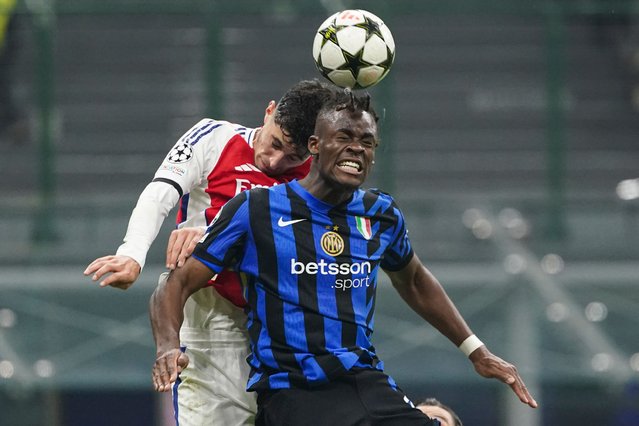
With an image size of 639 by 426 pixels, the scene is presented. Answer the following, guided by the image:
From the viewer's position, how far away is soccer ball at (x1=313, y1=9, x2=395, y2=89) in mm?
4906

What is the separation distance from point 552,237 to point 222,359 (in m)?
5.17

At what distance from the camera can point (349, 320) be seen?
4.53 m

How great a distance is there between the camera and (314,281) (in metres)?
4.52

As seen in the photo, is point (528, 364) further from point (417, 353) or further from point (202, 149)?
point (202, 149)

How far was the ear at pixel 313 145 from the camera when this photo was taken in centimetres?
455

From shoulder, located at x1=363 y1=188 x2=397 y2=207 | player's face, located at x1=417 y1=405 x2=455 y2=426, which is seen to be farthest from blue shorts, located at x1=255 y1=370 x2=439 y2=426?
player's face, located at x1=417 y1=405 x2=455 y2=426

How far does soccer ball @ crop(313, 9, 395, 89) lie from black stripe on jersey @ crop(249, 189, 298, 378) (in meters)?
0.70

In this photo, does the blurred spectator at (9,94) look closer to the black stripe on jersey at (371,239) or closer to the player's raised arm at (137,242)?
the player's raised arm at (137,242)

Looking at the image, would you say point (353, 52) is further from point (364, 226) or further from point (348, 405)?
point (348, 405)

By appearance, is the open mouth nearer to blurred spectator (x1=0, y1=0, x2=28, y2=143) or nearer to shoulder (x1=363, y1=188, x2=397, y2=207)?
shoulder (x1=363, y1=188, x2=397, y2=207)

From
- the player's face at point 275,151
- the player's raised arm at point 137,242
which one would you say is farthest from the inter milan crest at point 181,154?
the player's face at point 275,151

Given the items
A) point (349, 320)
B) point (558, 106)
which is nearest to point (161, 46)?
point (558, 106)

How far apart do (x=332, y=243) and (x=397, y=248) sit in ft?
1.27

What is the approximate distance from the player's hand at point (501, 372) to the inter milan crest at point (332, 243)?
823mm
